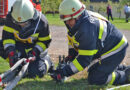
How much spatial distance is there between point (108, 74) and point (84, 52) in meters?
0.73

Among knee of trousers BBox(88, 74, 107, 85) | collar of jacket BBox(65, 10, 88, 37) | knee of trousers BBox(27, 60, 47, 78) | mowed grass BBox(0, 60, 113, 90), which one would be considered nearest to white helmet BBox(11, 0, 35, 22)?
collar of jacket BBox(65, 10, 88, 37)

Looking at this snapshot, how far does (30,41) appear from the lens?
5.22 metres

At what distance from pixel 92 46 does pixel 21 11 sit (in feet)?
4.18

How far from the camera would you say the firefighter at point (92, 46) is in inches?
170

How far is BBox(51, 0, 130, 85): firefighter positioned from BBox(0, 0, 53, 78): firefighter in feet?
1.76

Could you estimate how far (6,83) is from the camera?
4.41 m

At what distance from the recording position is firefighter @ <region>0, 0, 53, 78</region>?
5.02m

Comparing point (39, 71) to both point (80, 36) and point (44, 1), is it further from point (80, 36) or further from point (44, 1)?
point (44, 1)

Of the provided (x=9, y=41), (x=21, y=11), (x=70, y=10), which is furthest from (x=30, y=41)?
(x=70, y=10)

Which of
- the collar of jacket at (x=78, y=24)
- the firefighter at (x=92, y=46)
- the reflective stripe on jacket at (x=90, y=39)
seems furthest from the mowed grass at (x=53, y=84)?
the collar of jacket at (x=78, y=24)

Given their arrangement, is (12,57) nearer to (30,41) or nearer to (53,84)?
(30,41)

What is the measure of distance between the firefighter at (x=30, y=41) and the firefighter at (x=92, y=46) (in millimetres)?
535

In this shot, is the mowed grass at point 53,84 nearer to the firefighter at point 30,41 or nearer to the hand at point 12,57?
the firefighter at point 30,41

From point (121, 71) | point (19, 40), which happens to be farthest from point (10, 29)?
point (121, 71)
